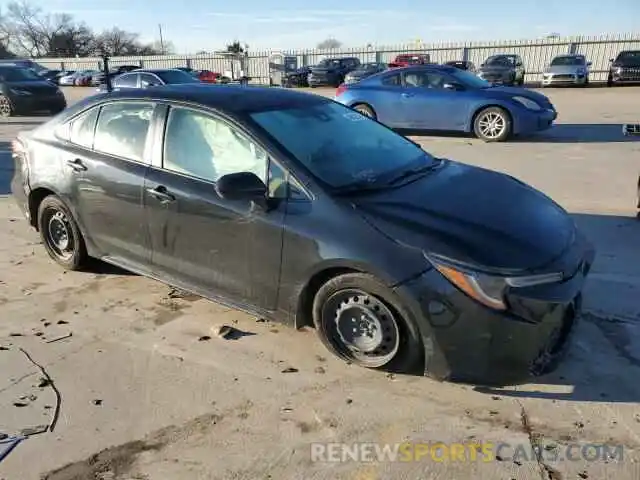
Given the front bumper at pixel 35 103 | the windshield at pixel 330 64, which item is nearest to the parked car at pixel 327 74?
the windshield at pixel 330 64

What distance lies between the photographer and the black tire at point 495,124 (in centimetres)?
1103

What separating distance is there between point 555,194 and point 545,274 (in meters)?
4.57

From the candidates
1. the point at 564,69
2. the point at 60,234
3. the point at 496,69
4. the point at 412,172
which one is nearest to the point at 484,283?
the point at 412,172

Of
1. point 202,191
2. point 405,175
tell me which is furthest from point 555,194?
point 202,191

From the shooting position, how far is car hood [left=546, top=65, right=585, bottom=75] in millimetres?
26906

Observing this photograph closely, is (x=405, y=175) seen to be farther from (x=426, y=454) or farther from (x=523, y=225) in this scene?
(x=426, y=454)

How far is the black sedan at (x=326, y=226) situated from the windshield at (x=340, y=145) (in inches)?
0.6

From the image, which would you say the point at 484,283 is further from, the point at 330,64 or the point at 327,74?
the point at 330,64

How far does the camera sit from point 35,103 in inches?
687

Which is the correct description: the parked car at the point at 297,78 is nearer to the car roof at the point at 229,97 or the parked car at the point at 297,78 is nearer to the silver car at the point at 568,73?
the silver car at the point at 568,73

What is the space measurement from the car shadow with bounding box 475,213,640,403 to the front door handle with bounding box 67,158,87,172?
3.29m

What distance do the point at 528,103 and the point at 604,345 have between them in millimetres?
8394

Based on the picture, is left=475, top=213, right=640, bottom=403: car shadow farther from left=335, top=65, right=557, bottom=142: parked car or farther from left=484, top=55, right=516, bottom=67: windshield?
left=484, top=55, right=516, bottom=67: windshield

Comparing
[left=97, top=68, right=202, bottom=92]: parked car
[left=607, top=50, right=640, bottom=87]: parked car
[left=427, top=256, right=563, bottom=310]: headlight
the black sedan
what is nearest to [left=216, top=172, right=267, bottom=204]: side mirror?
the black sedan
